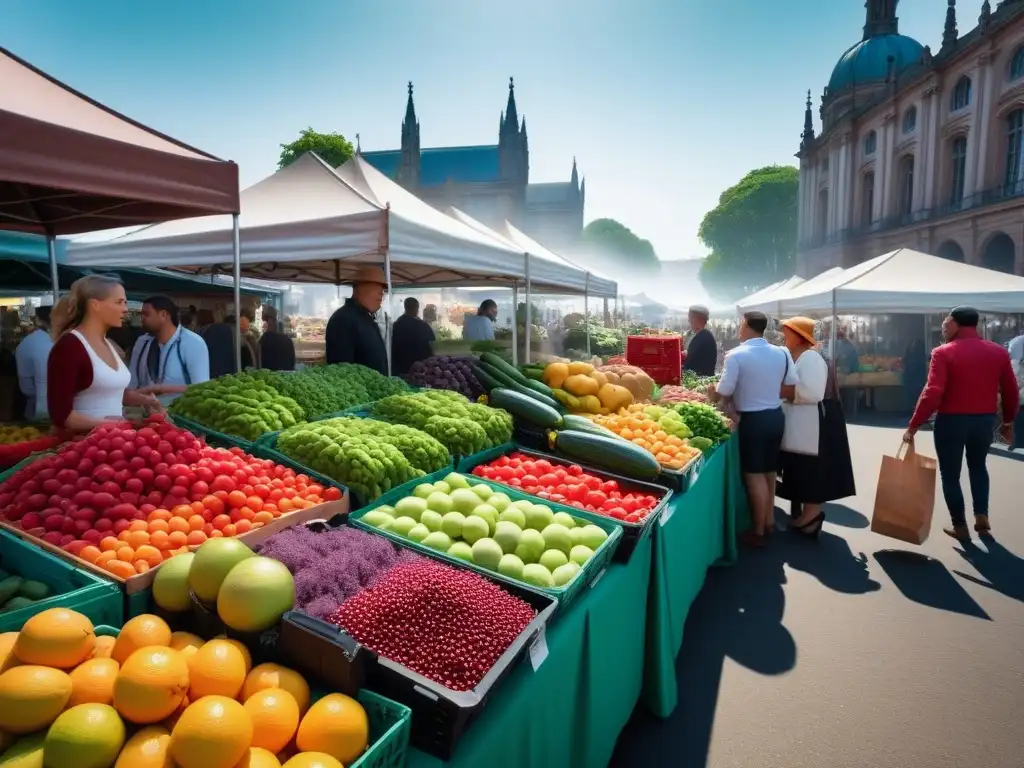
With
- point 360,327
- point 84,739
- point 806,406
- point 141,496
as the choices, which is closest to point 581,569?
point 84,739

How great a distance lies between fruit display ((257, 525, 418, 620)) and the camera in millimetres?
1630

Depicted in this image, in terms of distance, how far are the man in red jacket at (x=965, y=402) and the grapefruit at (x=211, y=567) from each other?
4986mm

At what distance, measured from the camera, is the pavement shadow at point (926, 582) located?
154 inches

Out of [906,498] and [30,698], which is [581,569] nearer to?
[30,698]

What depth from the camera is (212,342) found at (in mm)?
7176

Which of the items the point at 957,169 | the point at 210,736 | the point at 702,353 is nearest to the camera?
the point at 210,736

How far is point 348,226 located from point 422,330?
2211 mm

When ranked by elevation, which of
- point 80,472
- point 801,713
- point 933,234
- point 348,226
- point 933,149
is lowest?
point 801,713

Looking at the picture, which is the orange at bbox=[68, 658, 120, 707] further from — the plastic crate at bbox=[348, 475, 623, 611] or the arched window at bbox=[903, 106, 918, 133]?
the arched window at bbox=[903, 106, 918, 133]

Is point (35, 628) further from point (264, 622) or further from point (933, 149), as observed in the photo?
point (933, 149)

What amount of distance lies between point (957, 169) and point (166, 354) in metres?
34.9

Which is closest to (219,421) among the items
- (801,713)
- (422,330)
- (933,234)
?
(801,713)

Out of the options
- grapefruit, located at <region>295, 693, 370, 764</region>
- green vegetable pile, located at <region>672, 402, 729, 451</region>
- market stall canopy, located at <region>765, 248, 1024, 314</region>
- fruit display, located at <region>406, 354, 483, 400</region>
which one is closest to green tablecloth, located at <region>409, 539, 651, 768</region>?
grapefruit, located at <region>295, 693, 370, 764</region>

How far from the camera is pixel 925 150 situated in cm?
2931
